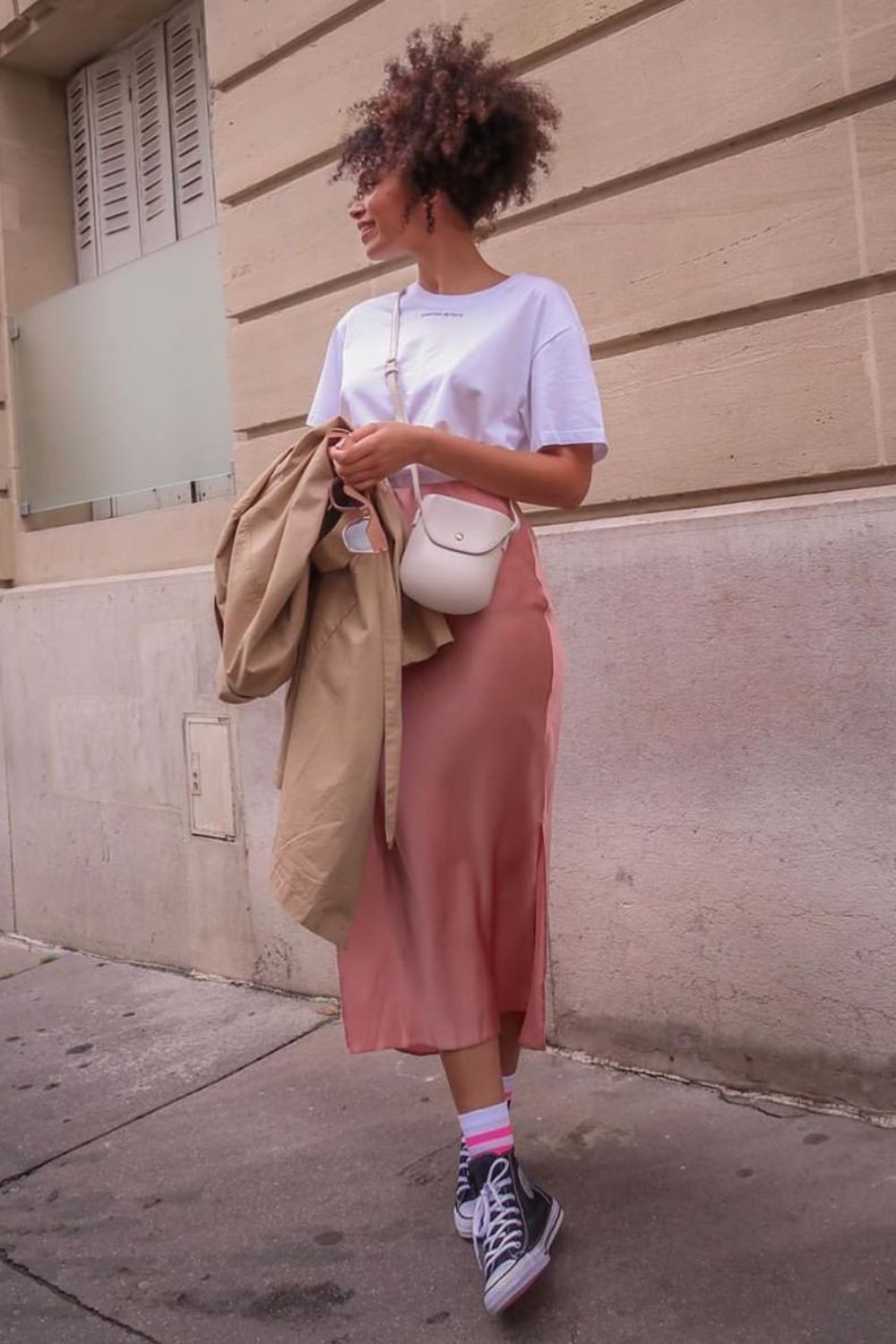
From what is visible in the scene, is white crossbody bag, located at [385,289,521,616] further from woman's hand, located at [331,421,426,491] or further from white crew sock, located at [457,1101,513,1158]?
white crew sock, located at [457,1101,513,1158]

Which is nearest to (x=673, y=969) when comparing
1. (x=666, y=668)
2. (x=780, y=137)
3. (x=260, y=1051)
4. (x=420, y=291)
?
(x=666, y=668)

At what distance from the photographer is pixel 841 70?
116 inches

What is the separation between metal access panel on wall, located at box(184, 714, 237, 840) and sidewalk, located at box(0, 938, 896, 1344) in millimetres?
942

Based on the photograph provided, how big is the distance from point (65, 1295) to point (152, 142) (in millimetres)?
4710

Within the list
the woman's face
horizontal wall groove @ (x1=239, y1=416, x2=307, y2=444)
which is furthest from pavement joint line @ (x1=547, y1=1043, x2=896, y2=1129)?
horizontal wall groove @ (x1=239, y1=416, x2=307, y2=444)

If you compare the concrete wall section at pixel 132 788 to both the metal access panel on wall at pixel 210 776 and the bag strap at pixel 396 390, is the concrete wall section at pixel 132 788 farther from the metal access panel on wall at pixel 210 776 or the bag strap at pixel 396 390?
the bag strap at pixel 396 390

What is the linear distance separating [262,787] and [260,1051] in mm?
919

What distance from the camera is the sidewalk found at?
2.21m

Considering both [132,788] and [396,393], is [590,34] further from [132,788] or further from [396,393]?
[132,788]

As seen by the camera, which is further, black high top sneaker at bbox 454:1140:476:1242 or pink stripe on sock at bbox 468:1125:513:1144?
black high top sneaker at bbox 454:1140:476:1242

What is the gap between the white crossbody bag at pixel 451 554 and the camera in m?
2.17

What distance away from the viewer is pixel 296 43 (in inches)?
164

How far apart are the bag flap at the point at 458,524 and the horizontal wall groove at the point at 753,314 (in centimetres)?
130

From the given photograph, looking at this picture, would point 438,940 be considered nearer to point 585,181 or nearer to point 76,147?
point 585,181
